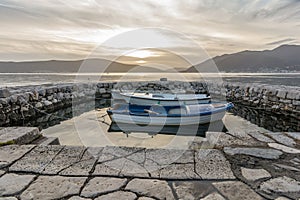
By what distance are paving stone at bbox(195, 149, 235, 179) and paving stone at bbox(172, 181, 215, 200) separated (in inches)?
5.7

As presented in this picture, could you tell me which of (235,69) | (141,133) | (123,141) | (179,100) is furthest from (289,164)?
(235,69)

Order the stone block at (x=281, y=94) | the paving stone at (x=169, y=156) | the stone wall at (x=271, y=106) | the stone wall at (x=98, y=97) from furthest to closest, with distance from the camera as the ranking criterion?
the stone block at (x=281, y=94) < the stone wall at (x=271, y=106) < the stone wall at (x=98, y=97) < the paving stone at (x=169, y=156)

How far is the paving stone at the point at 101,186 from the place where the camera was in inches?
71.0

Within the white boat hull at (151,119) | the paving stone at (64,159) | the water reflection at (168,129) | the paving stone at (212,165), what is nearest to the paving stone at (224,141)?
the paving stone at (212,165)

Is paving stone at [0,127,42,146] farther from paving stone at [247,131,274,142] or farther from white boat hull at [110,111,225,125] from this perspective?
paving stone at [247,131,274,142]

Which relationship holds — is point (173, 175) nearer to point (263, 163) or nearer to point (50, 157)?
point (263, 163)

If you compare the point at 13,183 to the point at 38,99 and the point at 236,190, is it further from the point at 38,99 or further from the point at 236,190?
the point at 38,99

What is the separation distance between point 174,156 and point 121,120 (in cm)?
407

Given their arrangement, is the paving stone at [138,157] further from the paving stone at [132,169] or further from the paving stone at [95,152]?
the paving stone at [95,152]

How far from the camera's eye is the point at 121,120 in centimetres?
644

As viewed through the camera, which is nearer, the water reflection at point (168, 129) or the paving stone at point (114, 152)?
the paving stone at point (114, 152)

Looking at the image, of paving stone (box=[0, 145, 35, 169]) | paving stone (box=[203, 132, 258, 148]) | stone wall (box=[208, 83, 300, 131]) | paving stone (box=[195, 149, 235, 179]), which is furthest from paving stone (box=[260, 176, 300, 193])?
stone wall (box=[208, 83, 300, 131])

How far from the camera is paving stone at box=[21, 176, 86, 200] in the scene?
1747mm

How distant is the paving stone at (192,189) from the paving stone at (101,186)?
1.70 ft
